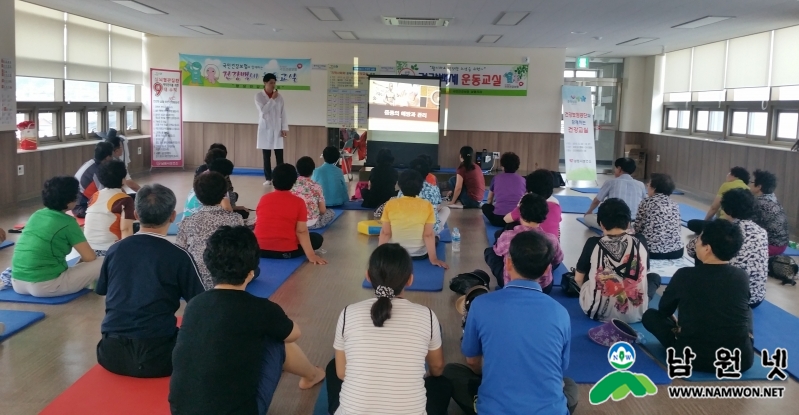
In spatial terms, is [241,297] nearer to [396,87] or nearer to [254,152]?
[396,87]

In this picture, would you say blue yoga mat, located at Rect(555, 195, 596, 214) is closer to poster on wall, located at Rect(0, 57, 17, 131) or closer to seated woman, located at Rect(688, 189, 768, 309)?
seated woman, located at Rect(688, 189, 768, 309)

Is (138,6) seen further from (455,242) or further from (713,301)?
(713,301)

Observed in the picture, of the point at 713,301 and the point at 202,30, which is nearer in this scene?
the point at 713,301

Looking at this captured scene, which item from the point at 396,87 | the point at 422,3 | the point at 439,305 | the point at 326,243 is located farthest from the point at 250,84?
the point at 439,305

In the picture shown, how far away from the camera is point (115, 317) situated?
293 cm

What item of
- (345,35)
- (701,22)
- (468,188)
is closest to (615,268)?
(468,188)

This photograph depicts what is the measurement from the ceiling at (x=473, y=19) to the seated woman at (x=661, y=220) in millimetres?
2784

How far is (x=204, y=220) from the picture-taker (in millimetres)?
4215

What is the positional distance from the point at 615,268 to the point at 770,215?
2.62 metres

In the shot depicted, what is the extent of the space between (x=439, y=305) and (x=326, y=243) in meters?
2.20

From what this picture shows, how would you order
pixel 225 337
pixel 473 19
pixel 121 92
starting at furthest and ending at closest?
pixel 121 92
pixel 473 19
pixel 225 337

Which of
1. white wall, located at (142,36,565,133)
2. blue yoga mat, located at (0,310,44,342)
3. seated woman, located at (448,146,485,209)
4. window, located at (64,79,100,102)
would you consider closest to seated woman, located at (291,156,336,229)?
seated woman, located at (448,146,485,209)

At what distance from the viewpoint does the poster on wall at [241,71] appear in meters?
12.6

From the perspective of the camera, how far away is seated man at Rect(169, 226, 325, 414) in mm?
2273
